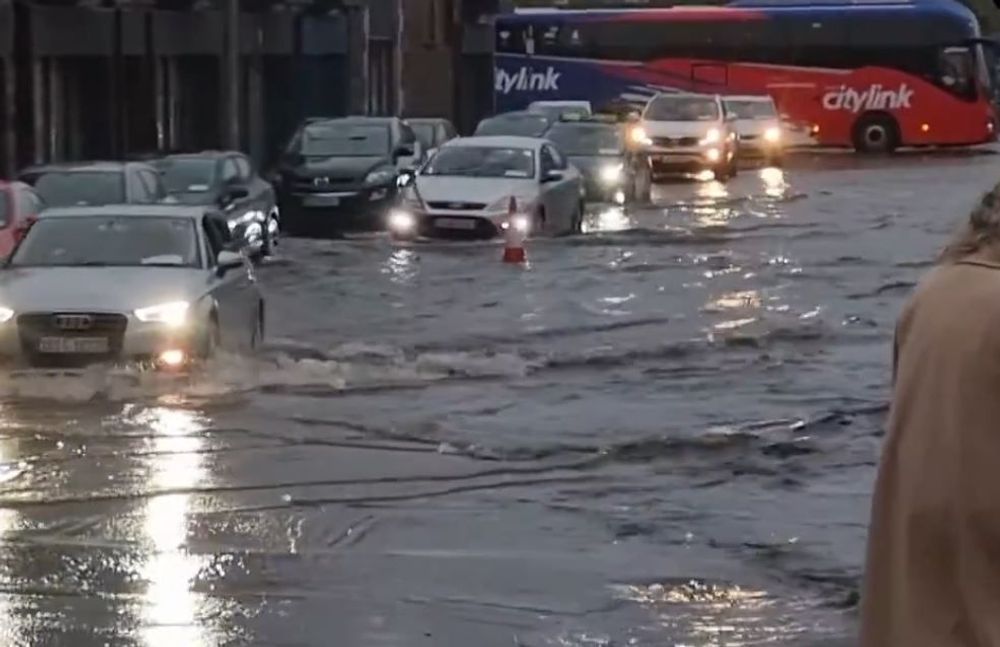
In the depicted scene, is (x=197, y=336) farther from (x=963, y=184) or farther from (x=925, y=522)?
(x=963, y=184)

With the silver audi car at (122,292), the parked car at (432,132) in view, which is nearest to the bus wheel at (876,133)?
the parked car at (432,132)

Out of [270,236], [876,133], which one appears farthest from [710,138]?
[270,236]

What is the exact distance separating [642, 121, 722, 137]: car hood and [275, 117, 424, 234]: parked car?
14520 millimetres

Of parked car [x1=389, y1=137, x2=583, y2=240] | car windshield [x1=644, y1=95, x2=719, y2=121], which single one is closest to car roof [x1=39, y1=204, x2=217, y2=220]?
parked car [x1=389, y1=137, x2=583, y2=240]

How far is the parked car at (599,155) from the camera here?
3853 cm

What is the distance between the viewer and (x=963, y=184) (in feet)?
152

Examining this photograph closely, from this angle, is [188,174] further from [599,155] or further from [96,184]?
[599,155]

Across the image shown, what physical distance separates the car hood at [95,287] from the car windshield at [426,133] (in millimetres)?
23831

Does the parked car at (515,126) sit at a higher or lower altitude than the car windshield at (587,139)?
lower

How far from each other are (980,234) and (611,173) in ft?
117

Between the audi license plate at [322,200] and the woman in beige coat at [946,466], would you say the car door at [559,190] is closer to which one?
the audi license plate at [322,200]

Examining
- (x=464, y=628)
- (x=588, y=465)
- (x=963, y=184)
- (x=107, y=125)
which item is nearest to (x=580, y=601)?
(x=464, y=628)

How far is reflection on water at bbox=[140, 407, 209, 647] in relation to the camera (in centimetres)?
892

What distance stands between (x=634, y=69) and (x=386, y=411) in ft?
150
